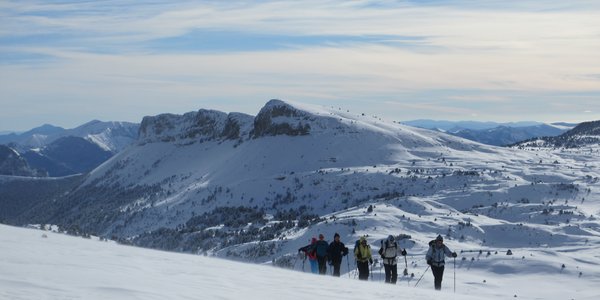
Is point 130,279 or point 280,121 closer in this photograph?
point 130,279

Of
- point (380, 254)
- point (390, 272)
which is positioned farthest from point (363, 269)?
point (390, 272)

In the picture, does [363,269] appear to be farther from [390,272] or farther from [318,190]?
[318,190]

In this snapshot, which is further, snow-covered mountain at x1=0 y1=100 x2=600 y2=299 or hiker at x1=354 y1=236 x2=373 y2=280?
snow-covered mountain at x1=0 y1=100 x2=600 y2=299

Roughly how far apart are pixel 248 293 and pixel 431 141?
425 ft

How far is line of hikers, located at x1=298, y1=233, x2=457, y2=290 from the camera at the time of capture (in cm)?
2288

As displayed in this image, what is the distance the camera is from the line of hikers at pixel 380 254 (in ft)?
75.0

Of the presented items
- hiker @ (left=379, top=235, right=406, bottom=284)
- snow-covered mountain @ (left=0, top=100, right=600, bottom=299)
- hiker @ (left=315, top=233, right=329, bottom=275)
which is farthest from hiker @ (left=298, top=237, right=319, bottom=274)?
snow-covered mountain @ (left=0, top=100, right=600, bottom=299)

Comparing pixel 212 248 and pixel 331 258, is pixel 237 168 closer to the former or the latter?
pixel 212 248

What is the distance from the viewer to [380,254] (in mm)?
23453

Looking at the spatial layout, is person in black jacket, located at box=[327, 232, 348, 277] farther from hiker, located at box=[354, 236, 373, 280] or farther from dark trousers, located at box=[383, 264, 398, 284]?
dark trousers, located at box=[383, 264, 398, 284]

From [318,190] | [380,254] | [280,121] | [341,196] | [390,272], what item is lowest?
[341,196]

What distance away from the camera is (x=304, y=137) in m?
140

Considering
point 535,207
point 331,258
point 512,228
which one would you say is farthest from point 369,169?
point 331,258

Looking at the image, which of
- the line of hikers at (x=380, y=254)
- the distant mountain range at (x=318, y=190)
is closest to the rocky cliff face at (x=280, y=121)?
the distant mountain range at (x=318, y=190)
